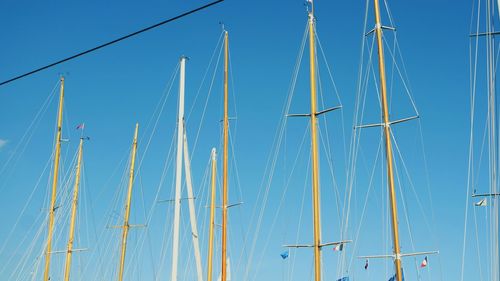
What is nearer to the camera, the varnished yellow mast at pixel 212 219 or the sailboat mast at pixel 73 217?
the varnished yellow mast at pixel 212 219

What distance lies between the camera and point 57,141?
49.1m

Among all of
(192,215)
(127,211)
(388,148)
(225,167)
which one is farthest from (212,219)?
(388,148)

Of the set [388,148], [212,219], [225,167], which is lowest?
[212,219]

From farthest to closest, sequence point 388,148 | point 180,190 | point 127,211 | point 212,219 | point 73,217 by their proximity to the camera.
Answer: point 73,217 → point 127,211 → point 212,219 → point 180,190 → point 388,148

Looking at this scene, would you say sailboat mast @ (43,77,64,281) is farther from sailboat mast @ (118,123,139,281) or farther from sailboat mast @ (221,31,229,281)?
sailboat mast @ (221,31,229,281)

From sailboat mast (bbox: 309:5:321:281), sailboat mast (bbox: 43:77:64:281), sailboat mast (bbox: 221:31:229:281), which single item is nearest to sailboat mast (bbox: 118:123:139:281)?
sailboat mast (bbox: 43:77:64:281)

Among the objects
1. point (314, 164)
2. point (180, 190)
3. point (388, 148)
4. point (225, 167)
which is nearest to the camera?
point (388, 148)

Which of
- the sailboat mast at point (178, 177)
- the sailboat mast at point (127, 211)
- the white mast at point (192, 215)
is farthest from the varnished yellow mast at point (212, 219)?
the sailboat mast at point (127, 211)

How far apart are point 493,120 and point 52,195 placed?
33.6 meters

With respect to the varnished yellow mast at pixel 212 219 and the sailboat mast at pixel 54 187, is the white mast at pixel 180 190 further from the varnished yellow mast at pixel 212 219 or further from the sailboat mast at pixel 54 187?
the sailboat mast at pixel 54 187

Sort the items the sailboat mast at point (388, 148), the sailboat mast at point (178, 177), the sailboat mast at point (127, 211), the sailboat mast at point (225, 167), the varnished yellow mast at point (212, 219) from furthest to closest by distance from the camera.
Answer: the sailboat mast at point (127, 211) → the varnished yellow mast at point (212, 219) → the sailboat mast at point (225, 167) → the sailboat mast at point (178, 177) → the sailboat mast at point (388, 148)

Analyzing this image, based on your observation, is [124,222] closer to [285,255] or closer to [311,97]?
[285,255]

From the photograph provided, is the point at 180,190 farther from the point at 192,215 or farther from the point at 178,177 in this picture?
the point at 192,215

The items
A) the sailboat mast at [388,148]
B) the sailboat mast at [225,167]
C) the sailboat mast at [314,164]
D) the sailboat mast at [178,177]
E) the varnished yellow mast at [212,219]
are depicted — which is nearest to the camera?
the sailboat mast at [388,148]
